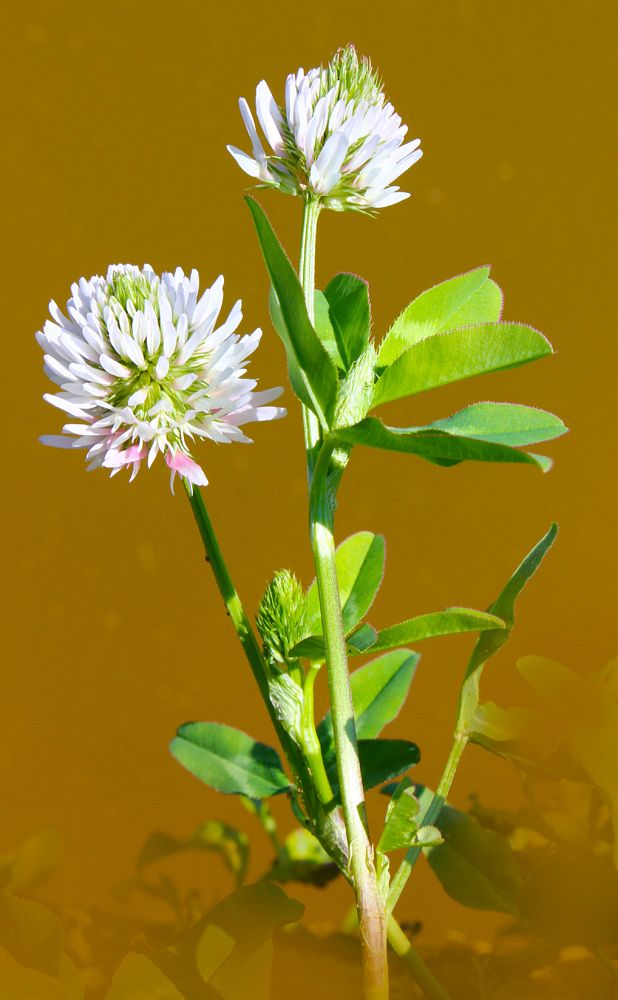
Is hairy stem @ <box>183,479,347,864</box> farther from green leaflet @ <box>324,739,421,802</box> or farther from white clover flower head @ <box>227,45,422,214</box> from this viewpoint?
white clover flower head @ <box>227,45,422,214</box>

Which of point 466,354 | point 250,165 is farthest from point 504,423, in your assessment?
point 250,165

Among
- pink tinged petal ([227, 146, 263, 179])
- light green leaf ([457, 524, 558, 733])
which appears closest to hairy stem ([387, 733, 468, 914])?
light green leaf ([457, 524, 558, 733])

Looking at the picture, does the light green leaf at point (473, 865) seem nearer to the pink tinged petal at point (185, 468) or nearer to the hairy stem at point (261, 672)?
the hairy stem at point (261, 672)

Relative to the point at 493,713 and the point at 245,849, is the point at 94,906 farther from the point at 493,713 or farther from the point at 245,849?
the point at 493,713

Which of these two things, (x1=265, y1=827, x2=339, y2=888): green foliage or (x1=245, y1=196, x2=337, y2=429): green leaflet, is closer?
(x1=245, y1=196, x2=337, y2=429): green leaflet

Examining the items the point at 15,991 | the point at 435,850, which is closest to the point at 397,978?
the point at 435,850

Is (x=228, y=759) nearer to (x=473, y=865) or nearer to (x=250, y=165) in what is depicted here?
(x=473, y=865)
